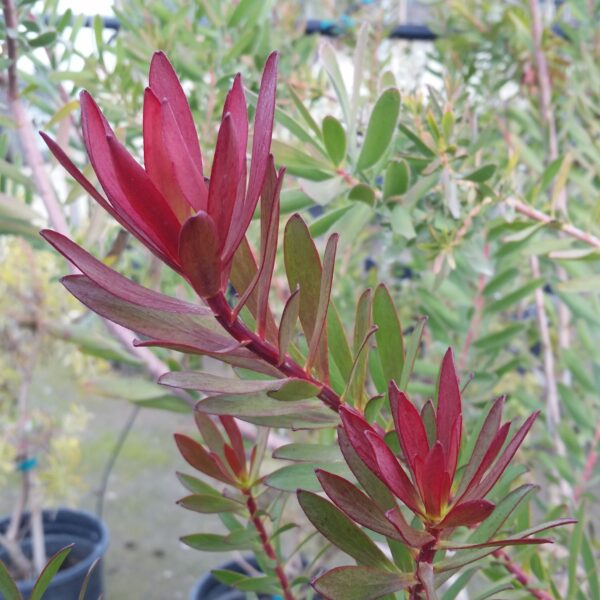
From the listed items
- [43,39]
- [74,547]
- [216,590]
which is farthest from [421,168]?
[74,547]

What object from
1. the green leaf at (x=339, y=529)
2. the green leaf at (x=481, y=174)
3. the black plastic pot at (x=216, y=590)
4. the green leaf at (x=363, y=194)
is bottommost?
the black plastic pot at (x=216, y=590)

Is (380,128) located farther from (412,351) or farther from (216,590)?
(216,590)

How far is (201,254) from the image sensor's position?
201 millimetres

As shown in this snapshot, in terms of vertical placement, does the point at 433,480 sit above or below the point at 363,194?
below

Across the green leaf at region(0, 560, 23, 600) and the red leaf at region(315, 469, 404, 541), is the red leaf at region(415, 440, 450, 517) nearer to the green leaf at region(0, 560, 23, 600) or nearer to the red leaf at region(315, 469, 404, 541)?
the red leaf at region(315, 469, 404, 541)

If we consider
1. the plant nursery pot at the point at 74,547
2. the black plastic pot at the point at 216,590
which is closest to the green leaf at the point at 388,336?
the black plastic pot at the point at 216,590

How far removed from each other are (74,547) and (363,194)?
141 cm

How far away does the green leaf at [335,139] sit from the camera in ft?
1.24

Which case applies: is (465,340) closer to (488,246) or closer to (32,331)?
(488,246)

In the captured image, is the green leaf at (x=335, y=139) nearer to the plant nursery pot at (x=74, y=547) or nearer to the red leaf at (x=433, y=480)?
the red leaf at (x=433, y=480)

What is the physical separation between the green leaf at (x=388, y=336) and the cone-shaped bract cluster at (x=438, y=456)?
0.15 ft

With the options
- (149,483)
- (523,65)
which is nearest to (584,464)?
(523,65)

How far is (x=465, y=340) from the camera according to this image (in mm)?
656

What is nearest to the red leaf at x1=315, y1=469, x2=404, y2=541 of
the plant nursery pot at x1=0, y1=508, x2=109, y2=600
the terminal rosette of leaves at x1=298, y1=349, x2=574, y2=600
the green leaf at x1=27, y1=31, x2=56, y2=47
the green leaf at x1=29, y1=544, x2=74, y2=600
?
the terminal rosette of leaves at x1=298, y1=349, x2=574, y2=600
